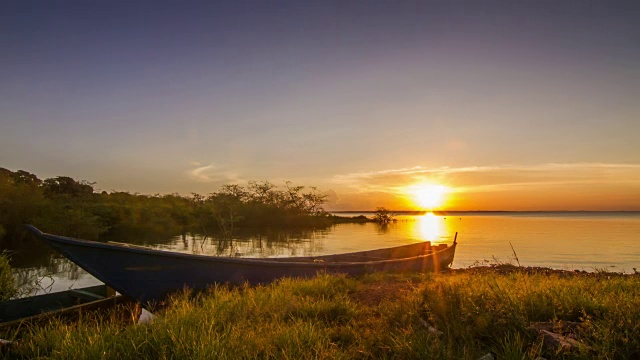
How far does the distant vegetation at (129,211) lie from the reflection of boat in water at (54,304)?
23.1m

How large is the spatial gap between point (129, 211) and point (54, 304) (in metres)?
44.0

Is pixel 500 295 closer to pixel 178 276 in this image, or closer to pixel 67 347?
pixel 67 347

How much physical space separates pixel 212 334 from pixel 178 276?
5837mm

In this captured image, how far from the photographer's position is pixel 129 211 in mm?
48781

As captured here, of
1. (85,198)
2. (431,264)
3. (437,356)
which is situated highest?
(85,198)

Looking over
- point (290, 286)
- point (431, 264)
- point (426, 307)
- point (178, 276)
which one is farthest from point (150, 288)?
point (431, 264)

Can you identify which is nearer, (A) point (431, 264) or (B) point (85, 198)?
(A) point (431, 264)

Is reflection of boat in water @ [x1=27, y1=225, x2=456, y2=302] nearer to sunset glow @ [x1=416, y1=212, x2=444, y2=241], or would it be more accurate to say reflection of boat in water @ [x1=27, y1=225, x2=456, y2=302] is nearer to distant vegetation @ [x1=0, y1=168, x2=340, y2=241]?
distant vegetation @ [x1=0, y1=168, x2=340, y2=241]

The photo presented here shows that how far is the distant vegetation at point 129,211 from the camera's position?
2867 cm

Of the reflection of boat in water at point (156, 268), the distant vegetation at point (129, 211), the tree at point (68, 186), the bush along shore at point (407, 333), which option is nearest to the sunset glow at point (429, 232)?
the distant vegetation at point (129, 211)

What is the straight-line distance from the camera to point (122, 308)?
910cm

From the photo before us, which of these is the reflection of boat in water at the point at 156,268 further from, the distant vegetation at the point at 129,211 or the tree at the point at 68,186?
the tree at the point at 68,186

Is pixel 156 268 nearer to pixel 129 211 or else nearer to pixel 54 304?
pixel 54 304

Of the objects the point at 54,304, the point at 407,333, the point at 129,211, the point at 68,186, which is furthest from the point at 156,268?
the point at 68,186
